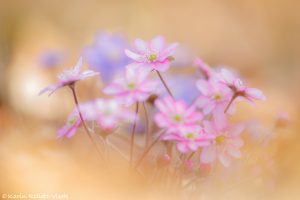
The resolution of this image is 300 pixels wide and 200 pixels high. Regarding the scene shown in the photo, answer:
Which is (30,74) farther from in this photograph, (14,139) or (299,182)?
(299,182)

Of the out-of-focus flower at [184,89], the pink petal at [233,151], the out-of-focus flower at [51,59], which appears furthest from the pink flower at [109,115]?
the out-of-focus flower at [51,59]

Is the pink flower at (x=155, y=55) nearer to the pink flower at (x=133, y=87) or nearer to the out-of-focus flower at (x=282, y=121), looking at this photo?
the pink flower at (x=133, y=87)

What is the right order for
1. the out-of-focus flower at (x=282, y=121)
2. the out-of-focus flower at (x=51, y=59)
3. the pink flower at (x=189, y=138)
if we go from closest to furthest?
the pink flower at (x=189, y=138) < the out-of-focus flower at (x=282, y=121) < the out-of-focus flower at (x=51, y=59)

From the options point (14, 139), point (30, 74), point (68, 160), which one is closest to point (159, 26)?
point (30, 74)

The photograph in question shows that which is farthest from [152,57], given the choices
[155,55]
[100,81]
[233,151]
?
[100,81]

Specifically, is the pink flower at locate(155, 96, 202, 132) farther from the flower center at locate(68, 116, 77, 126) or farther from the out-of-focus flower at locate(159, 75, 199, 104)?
the out-of-focus flower at locate(159, 75, 199, 104)
